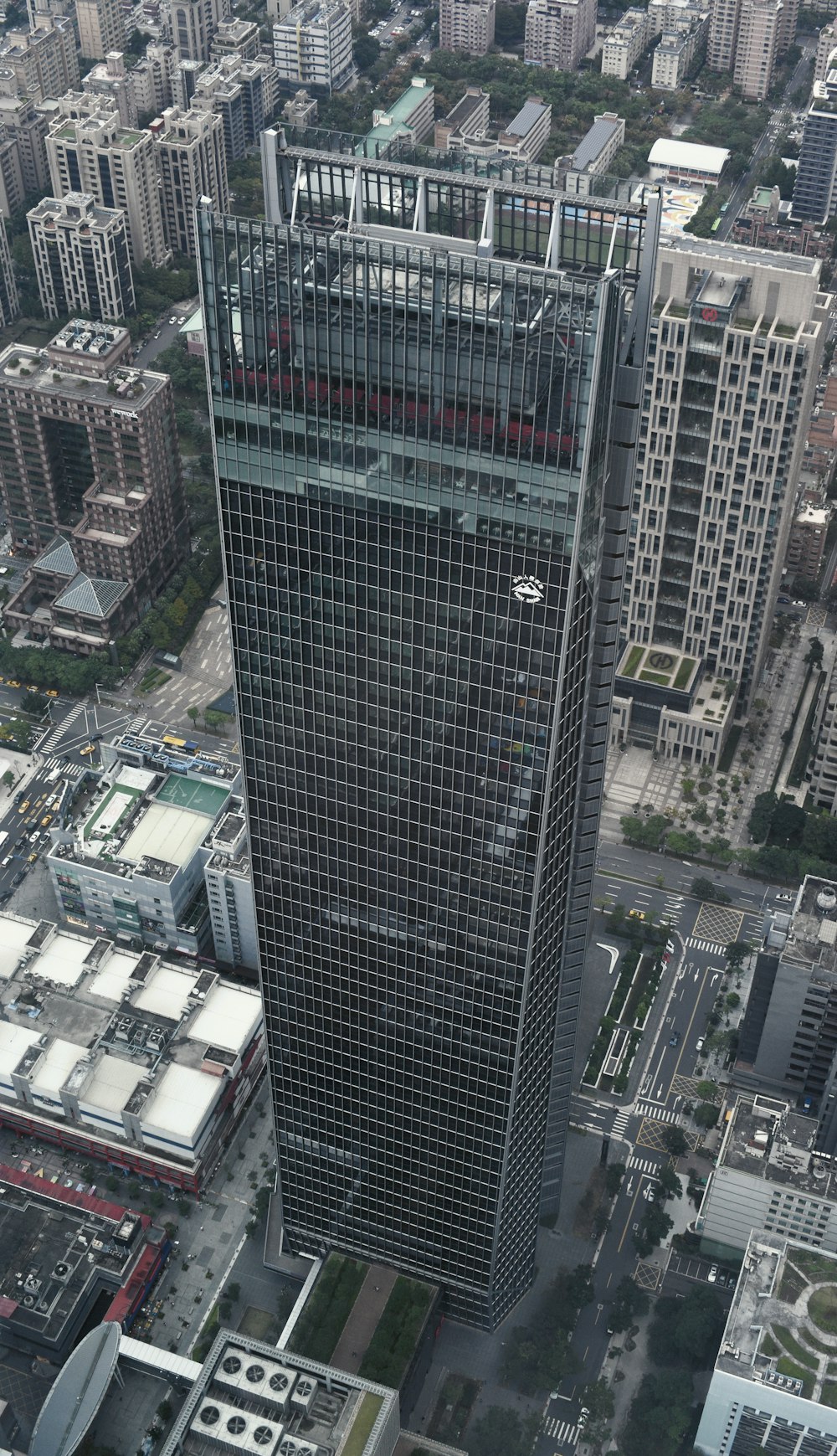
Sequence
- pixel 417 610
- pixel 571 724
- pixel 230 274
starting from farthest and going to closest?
1. pixel 571 724
2. pixel 417 610
3. pixel 230 274

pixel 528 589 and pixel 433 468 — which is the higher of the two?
pixel 433 468

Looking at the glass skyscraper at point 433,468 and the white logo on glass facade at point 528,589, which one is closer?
the glass skyscraper at point 433,468

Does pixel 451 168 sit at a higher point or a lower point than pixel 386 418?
higher

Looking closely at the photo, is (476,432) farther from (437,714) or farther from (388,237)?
(437,714)

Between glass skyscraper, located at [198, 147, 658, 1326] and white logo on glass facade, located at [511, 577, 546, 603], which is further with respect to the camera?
Answer: white logo on glass facade, located at [511, 577, 546, 603]

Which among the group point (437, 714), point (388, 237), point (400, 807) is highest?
point (388, 237)

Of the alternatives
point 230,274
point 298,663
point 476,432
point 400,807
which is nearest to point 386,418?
point 476,432

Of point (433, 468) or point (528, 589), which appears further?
point (528, 589)

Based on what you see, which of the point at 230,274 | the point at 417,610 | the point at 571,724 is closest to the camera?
the point at 230,274
